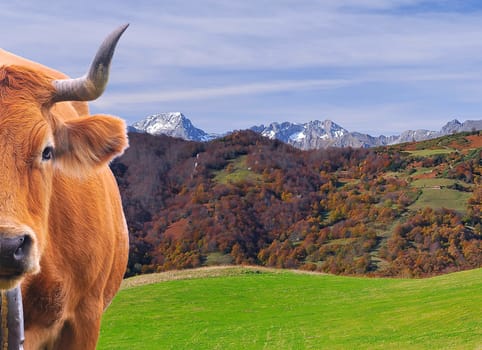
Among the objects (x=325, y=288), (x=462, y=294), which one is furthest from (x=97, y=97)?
(x=325, y=288)

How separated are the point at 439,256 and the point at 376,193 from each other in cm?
2283

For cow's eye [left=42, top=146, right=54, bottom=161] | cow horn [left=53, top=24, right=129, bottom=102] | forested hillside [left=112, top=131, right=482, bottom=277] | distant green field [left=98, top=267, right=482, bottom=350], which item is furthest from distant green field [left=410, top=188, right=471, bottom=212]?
cow's eye [left=42, top=146, right=54, bottom=161]

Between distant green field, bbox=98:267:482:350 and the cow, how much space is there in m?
17.3

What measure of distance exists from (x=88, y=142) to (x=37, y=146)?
0.49 metres

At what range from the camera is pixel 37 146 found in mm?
3383

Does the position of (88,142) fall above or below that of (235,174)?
below

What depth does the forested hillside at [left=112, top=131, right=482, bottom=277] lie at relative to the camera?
199 ft

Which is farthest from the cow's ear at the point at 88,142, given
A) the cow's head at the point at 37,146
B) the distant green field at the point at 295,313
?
the distant green field at the point at 295,313

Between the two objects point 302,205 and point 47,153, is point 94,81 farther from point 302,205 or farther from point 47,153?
point 302,205

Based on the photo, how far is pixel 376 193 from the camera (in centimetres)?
7869

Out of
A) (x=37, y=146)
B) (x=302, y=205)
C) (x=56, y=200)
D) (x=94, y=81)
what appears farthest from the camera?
(x=302, y=205)

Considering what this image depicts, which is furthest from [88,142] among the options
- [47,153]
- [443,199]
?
[443,199]

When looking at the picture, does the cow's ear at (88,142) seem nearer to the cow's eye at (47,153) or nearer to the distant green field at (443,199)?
the cow's eye at (47,153)

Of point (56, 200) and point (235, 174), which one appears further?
point (235, 174)
